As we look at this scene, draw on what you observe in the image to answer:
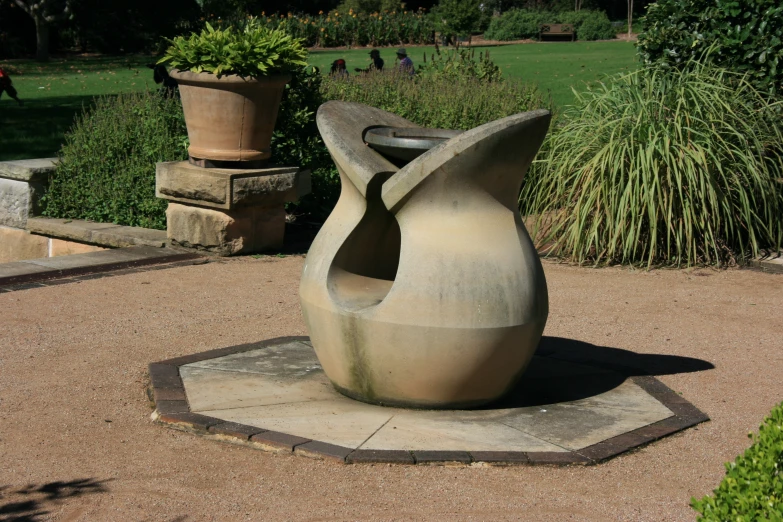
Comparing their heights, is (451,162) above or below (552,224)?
above

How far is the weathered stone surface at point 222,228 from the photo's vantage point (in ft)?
30.5

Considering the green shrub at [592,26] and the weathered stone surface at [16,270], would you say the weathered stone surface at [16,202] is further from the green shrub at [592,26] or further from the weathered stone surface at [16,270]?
the green shrub at [592,26]

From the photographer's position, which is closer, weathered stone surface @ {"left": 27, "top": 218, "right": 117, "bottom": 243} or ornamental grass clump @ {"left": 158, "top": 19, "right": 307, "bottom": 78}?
ornamental grass clump @ {"left": 158, "top": 19, "right": 307, "bottom": 78}

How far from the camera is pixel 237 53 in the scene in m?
8.84

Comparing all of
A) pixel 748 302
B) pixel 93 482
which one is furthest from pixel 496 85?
pixel 93 482

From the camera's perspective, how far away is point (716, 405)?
5.64 m

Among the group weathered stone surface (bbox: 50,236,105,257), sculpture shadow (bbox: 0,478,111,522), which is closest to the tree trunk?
weathered stone surface (bbox: 50,236,105,257)

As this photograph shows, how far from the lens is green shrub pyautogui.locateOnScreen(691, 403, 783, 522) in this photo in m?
2.75

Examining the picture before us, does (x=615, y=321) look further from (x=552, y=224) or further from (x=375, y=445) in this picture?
(x=375, y=445)

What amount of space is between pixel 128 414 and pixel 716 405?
10.4 feet

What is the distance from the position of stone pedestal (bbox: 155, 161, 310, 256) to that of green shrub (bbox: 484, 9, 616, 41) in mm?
35647

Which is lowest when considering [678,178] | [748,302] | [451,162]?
[748,302]

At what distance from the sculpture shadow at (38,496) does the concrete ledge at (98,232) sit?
5.48m

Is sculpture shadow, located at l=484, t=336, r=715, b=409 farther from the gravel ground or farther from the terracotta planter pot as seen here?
the terracotta planter pot
